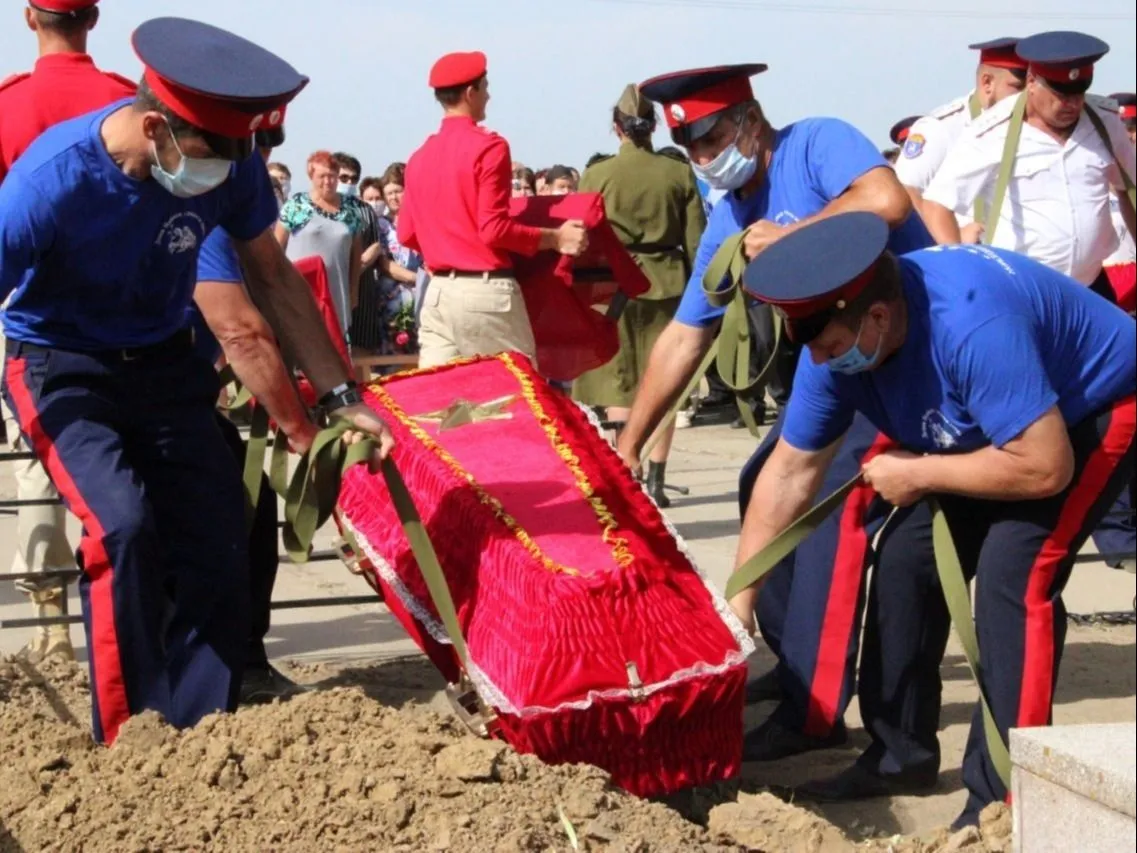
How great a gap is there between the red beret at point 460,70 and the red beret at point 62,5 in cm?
210

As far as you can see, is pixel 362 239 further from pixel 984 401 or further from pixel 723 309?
pixel 984 401

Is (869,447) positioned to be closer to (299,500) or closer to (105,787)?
(299,500)

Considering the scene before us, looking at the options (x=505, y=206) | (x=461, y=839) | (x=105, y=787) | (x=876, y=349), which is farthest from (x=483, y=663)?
(x=505, y=206)

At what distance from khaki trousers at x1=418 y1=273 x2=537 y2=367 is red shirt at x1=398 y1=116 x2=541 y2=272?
7 centimetres

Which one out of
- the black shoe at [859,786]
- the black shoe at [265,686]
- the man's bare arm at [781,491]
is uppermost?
the man's bare arm at [781,491]

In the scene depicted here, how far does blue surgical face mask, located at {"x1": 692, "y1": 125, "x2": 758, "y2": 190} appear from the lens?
4.85m

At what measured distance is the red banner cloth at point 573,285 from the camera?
7562 millimetres

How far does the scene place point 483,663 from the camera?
4.06 m

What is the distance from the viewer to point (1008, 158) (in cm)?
609

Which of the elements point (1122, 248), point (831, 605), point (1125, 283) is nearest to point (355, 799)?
point (831, 605)

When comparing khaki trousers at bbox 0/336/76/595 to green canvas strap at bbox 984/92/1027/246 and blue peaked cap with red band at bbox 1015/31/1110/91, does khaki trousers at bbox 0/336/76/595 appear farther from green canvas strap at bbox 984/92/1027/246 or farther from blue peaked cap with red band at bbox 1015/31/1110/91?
blue peaked cap with red band at bbox 1015/31/1110/91

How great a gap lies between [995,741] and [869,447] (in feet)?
3.54

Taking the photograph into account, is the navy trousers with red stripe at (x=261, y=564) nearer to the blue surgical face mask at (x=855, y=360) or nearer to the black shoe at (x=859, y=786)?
the black shoe at (x=859, y=786)

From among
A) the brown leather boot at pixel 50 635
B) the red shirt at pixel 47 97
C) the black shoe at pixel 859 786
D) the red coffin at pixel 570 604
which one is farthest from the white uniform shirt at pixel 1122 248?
the brown leather boot at pixel 50 635
